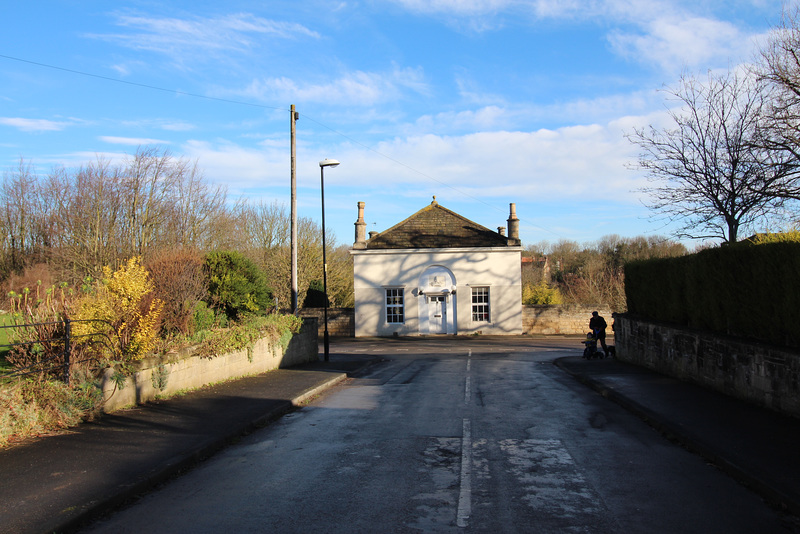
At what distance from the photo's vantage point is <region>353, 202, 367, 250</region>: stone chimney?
124 ft

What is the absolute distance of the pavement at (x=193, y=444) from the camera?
5.61m

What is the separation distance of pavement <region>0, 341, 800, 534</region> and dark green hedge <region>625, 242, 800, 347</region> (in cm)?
140

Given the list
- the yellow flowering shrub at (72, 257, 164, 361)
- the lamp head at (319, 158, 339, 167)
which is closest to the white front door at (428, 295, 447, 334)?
the lamp head at (319, 158, 339, 167)

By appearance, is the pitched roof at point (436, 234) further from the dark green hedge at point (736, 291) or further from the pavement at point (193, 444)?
the pavement at point (193, 444)

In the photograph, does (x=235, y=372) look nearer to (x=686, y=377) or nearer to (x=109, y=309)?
(x=109, y=309)

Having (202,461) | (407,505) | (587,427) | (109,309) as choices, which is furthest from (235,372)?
(407,505)

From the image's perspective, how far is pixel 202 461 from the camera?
7.52 meters

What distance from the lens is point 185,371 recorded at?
1230 cm

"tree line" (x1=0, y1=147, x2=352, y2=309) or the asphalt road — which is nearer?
the asphalt road

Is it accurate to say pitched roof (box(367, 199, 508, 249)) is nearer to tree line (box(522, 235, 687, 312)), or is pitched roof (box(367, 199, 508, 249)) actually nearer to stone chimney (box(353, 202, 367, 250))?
stone chimney (box(353, 202, 367, 250))

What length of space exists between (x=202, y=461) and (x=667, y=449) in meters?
6.00

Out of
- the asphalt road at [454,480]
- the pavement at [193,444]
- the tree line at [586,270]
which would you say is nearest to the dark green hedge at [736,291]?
the pavement at [193,444]

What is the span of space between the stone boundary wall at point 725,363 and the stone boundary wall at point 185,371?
34.6 ft

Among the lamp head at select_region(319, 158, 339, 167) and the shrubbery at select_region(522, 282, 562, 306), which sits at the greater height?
the lamp head at select_region(319, 158, 339, 167)
